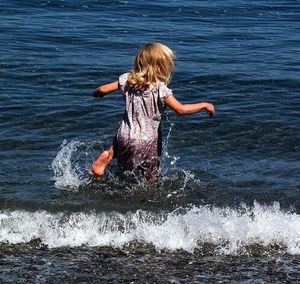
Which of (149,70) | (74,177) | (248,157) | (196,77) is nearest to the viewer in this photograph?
(149,70)

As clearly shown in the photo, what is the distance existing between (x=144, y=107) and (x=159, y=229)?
1.53m

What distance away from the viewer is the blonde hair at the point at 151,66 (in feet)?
29.0

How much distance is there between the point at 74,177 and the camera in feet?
32.7

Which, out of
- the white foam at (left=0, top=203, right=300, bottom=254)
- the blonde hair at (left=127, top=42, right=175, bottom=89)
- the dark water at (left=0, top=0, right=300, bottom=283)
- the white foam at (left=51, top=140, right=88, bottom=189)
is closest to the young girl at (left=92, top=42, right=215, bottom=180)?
the blonde hair at (left=127, top=42, right=175, bottom=89)

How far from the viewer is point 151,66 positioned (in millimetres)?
8883

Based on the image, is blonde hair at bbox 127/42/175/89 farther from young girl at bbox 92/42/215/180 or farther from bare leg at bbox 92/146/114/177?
bare leg at bbox 92/146/114/177

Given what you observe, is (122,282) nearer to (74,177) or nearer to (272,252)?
(272,252)

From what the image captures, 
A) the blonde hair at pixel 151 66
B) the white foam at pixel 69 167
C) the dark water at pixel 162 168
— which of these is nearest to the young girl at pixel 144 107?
the blonde hair at pixel 151 66

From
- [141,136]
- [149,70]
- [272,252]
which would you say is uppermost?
[149,70]

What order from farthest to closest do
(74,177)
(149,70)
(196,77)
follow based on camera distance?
1. (196,77)
2. (74,177)
3. (149,70)

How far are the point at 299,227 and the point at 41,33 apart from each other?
11.4 meters

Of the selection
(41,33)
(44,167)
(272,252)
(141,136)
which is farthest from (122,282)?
(41,33)

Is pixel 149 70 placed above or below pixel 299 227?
above

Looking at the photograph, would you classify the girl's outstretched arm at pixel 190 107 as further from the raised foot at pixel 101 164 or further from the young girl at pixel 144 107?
the raised foot at pixel 101 164
